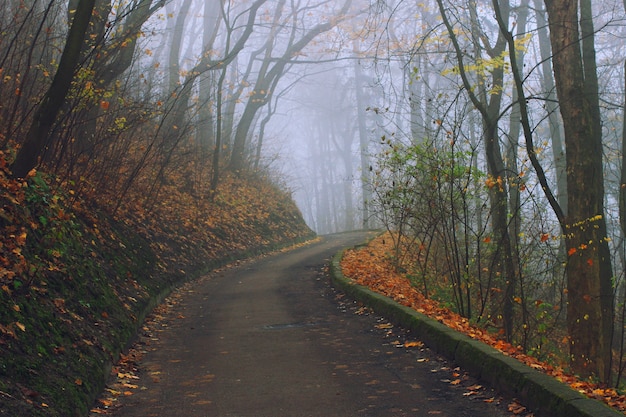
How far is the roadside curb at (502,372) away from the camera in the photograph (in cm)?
490

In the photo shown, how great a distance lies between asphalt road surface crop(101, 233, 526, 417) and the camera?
237 inches

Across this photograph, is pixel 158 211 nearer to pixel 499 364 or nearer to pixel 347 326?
pixel 347 326

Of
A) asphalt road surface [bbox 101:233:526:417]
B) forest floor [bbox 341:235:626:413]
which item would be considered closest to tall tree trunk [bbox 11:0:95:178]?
asphalt road surface [bbox 101:233:526:417]

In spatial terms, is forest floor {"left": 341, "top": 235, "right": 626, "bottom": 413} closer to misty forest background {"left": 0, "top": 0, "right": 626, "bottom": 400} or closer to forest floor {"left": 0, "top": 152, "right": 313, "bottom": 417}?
misty forest background {"left": 0, "top": 0, "right": 626, "bottom": 400}

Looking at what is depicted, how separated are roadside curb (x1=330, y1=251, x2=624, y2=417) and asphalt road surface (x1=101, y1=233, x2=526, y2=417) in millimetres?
147

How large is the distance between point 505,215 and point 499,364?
6.32 meters

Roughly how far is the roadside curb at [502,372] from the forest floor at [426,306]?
45 centimetres

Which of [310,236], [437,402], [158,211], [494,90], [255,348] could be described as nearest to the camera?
[437,402]

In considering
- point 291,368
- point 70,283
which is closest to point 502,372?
point 291,368

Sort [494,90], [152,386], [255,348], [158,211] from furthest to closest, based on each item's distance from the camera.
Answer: [158,211]
[494,90]
[255,348]
[152,386]

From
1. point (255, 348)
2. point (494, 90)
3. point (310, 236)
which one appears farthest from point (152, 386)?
point (310, 236)

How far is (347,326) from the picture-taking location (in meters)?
10.2

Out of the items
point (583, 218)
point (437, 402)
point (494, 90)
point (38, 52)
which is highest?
point (38, 52)

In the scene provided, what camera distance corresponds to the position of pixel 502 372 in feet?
20.0
